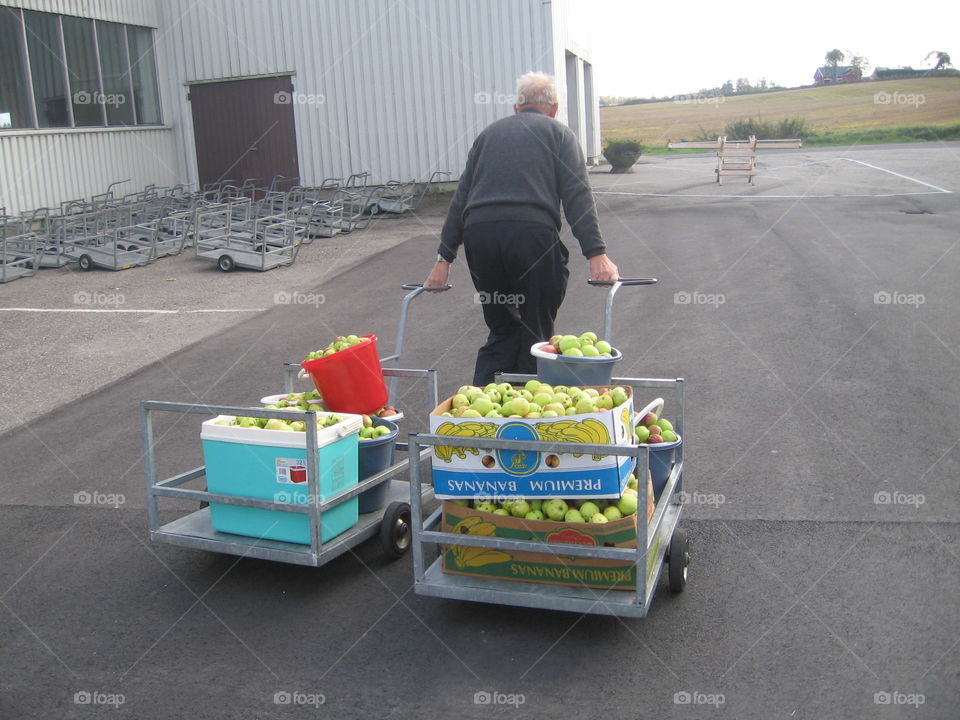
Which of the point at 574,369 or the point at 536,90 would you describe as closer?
the point at 574,369

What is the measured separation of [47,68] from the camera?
60.7ft

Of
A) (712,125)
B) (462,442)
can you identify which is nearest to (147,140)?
(462,442)

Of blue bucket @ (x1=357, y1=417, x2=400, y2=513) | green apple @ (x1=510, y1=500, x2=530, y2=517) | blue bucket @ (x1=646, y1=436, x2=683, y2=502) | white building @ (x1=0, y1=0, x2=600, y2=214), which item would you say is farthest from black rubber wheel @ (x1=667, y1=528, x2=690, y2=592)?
white building @ (x1=0, y1=0, x2=600, y2=214)

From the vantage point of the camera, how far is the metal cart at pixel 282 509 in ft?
14.0

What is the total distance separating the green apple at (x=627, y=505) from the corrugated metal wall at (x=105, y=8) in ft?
56.9

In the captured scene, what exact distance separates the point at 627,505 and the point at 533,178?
211 cm

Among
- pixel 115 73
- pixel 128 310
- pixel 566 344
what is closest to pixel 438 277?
pixel 566 344

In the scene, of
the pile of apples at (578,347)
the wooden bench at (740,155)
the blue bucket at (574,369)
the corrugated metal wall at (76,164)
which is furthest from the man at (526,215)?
the wooden bench at (740,155)

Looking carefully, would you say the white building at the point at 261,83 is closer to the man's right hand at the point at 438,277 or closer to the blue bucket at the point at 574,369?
the man's right hand at the point at 438,277

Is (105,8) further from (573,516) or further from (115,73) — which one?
(573,516)

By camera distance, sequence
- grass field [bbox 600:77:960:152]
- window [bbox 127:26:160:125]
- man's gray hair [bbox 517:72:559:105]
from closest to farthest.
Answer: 1. man's gray hair [bbox 517:72:559:105]
2. window [bbox 127:26:160:125]
3. grass field [bbox 600:77:960:152]

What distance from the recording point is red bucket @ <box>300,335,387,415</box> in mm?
4961

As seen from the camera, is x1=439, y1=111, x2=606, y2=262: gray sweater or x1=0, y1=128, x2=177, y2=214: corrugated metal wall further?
x1=0, y1=128, x2=177, y2=214: corrugated metal wall

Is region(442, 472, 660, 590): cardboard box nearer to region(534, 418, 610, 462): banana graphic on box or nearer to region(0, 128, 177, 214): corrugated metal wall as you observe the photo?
region(534, 418, 610, 462): banana graphic on box
